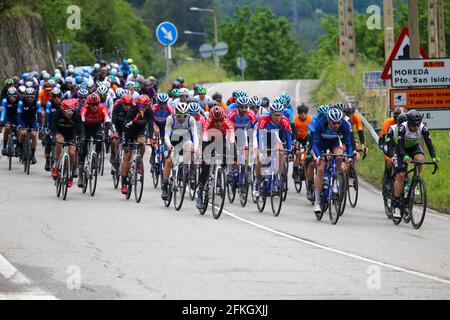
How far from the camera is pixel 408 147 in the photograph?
19156 millimetres

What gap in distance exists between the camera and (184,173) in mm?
20500

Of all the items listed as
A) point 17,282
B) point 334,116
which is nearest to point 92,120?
point 334,116

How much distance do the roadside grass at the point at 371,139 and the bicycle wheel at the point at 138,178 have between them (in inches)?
212

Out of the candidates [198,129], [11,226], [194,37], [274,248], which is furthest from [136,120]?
[194,37]

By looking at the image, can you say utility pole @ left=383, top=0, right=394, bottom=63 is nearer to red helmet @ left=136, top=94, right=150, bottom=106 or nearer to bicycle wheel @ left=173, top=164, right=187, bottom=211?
red helmet @ left=136, top=94, right=150, bottom=106

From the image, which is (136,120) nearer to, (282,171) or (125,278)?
(282,171)

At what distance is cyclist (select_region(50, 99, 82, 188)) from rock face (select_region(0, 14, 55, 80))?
2966 cm

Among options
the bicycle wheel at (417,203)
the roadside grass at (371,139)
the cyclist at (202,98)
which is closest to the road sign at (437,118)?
the roadside grass at (371,139)

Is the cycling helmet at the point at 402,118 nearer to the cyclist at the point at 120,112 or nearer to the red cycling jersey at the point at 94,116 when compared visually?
the cyclist at the point at 120,112

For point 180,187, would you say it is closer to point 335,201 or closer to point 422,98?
point 335,201

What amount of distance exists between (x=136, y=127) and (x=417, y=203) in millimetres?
5412

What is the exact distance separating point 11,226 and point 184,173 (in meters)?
3.76

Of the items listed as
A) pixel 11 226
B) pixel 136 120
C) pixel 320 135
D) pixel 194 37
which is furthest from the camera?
pixel 194 37
